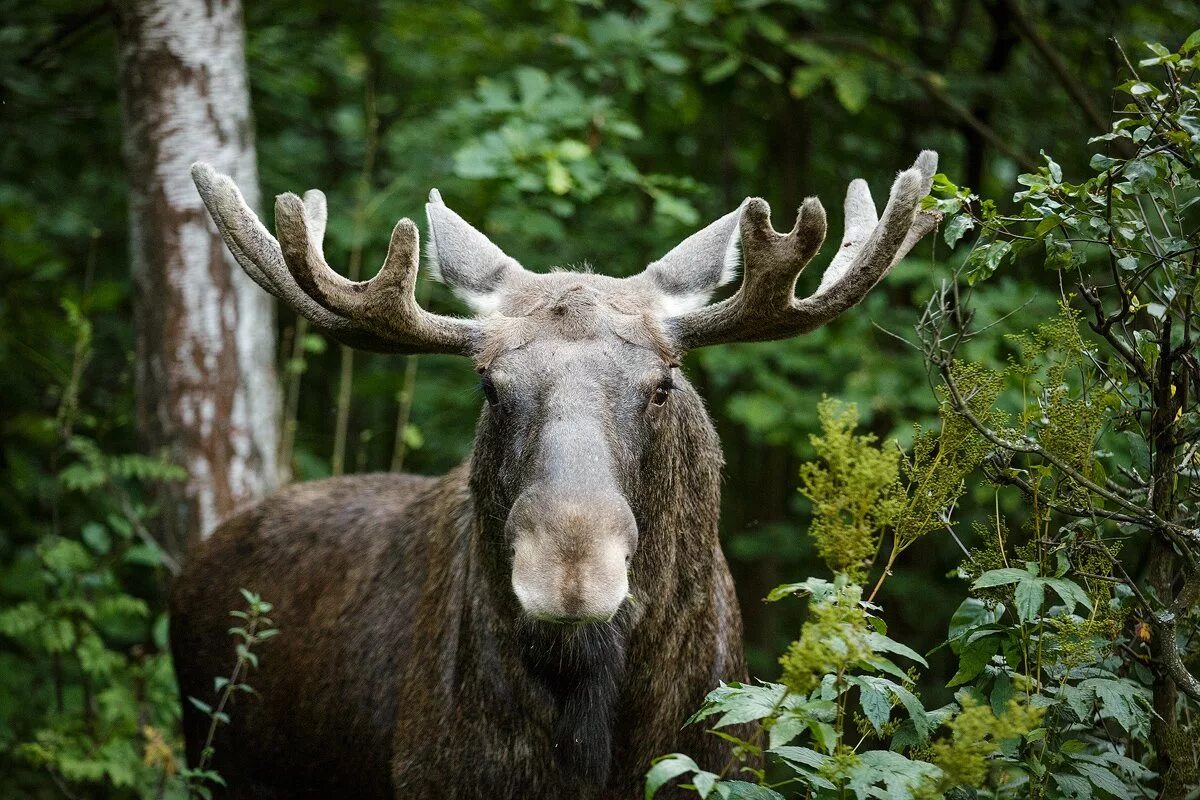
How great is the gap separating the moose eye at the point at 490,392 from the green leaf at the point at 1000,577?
1.46 meters

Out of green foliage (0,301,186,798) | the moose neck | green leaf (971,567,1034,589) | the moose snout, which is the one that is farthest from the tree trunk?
green leaf (971,567,1034,589)

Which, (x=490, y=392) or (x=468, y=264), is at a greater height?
(x=468, y=264)

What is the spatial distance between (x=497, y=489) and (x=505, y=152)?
322 centimetres

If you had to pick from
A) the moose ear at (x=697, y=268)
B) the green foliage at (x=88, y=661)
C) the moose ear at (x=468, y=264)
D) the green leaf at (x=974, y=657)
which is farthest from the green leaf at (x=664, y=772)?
the green foliage at (x=88, y=661)

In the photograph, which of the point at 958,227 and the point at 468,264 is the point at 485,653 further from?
the point at 958,227

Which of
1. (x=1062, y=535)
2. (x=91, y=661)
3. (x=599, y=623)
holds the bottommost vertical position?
(x=91, y=661)

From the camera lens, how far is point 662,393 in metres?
3.52

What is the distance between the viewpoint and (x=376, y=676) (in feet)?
14.6

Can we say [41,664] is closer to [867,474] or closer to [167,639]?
[167,639]

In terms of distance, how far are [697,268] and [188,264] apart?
2.92 metres

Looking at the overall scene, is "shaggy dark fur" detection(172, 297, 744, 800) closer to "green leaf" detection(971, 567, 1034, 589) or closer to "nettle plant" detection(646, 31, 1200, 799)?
"nettle plant" detection(646, 31, 1200, 799)

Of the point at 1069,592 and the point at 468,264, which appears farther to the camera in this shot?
the point at 468,264

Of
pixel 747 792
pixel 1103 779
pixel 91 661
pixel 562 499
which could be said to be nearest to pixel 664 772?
pixel 747 792

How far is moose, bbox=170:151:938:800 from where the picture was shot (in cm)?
320
